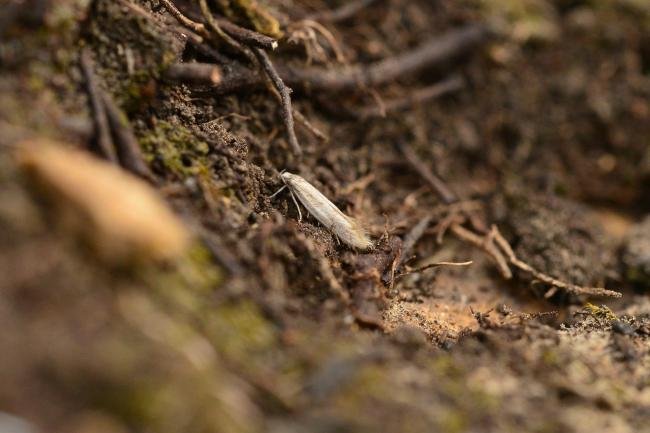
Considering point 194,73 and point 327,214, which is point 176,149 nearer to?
point 194,73

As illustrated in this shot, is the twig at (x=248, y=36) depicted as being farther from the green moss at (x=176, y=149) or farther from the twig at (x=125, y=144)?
the twig at (x=125, y=144)

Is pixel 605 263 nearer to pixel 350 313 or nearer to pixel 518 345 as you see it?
pixel 518 345

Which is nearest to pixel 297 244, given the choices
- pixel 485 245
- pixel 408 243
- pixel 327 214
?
pixel 327 214

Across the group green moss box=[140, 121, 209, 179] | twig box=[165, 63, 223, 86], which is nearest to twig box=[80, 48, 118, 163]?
green moss box=[140, 121, 209, 179]

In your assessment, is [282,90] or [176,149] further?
[282,90]

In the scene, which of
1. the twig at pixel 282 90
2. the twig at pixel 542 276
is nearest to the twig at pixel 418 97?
the twig at pixel 282 90

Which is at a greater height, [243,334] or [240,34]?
[240,34]

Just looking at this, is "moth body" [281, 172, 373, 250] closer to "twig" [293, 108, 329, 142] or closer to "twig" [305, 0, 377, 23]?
"twig" [293, 108, 329, 142]
